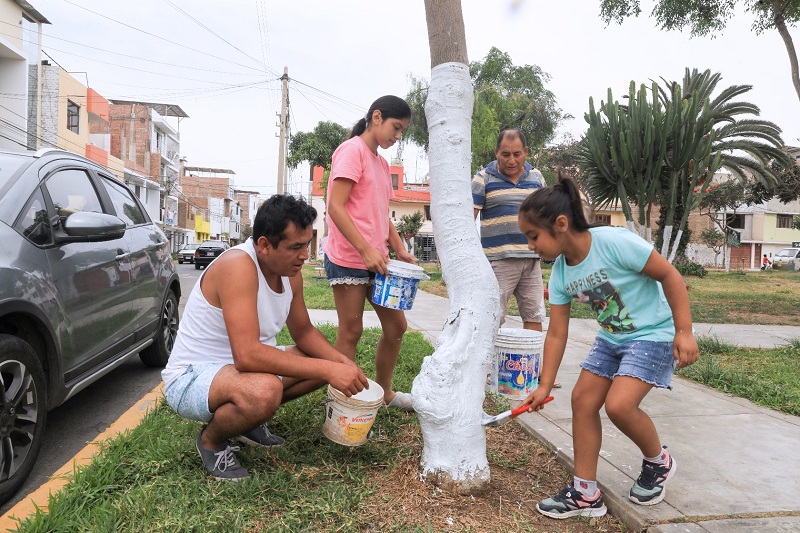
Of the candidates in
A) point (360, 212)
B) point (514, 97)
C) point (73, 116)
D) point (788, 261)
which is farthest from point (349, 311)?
point (788, 261)

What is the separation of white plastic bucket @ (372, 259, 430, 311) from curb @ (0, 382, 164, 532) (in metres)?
1.53

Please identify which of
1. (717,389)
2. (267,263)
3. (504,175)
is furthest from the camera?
(717,389)

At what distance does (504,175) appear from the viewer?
399 centimetres

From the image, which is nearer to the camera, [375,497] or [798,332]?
[375,497]

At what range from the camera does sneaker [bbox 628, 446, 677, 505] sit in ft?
7.48

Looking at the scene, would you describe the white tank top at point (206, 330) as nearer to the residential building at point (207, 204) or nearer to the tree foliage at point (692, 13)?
the tree foliage at point (692, 13)

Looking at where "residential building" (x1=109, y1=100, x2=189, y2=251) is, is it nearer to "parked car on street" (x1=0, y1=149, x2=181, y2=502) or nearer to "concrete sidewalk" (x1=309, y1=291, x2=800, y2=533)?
"parked car on street" (x1=0, y1=149, x2=181, y2=502)

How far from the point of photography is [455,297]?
2.50 metres

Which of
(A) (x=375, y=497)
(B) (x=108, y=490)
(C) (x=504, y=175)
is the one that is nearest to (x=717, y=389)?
(C) (x=504, y=175)

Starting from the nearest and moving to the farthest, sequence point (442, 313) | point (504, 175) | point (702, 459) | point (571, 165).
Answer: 1. point (702, 459)
2. point (504, 175)
3. point (442, 313)
4. point (571, 165)

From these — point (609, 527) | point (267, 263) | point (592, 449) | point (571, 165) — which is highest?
point (571, 165)

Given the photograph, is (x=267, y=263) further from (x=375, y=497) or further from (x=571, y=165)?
(x=571, y=165)

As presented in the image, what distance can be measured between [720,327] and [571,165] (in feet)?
76.3

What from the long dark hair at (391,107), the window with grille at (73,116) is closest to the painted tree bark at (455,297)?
the long dark hair at (391,107)
